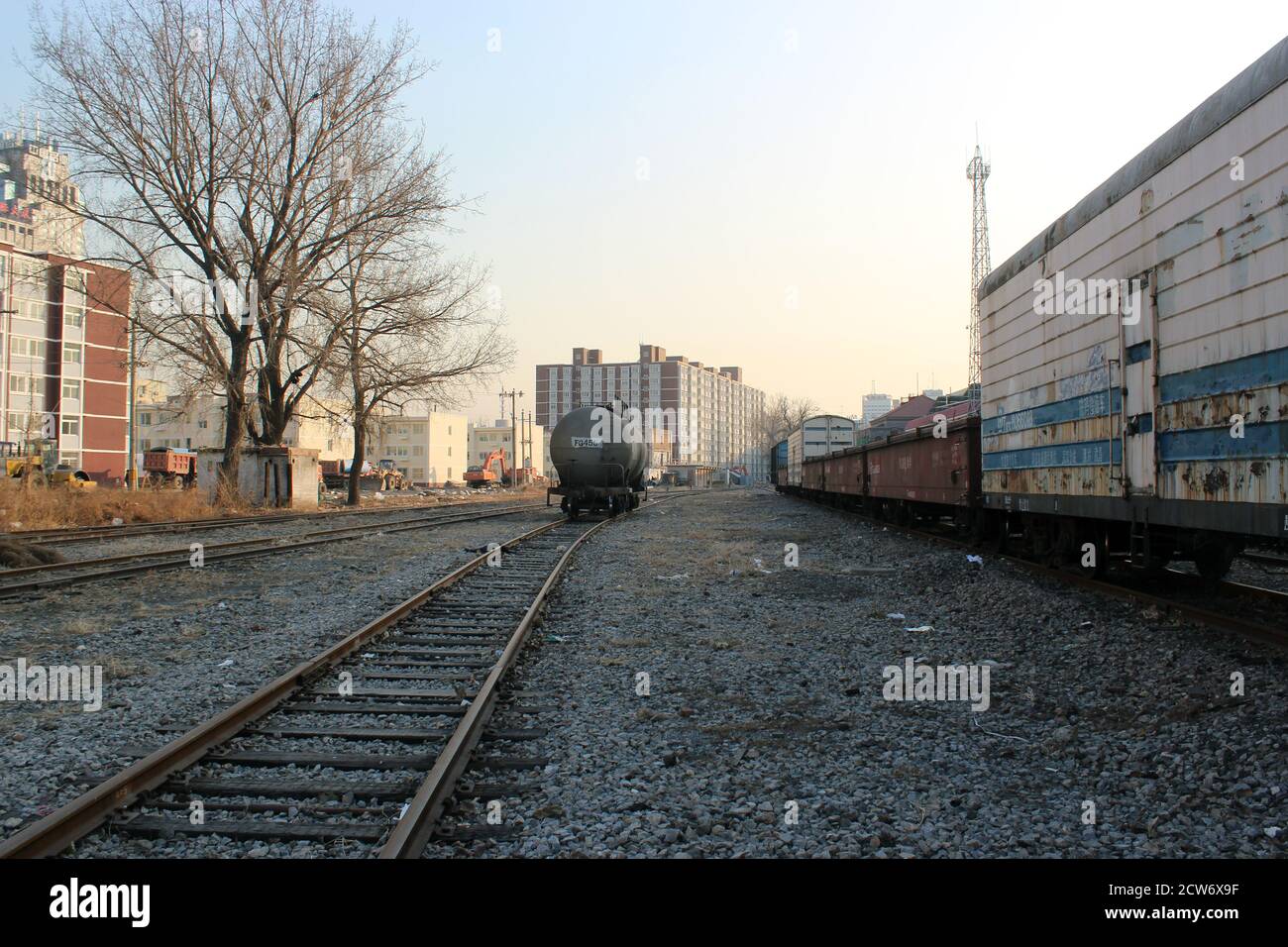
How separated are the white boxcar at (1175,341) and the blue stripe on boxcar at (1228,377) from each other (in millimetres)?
13

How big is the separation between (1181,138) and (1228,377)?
2.01m

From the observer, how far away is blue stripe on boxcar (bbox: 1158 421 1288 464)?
4.97m

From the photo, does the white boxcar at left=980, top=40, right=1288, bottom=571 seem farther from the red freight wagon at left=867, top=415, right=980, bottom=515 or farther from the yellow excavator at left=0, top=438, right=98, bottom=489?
the yellow excavator at left=0, top=438, right=98, bottom=489

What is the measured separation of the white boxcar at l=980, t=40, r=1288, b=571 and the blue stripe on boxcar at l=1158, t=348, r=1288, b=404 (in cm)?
1

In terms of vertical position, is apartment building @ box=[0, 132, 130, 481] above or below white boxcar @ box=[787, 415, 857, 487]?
above

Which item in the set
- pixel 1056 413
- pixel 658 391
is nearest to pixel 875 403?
pixel 658 391

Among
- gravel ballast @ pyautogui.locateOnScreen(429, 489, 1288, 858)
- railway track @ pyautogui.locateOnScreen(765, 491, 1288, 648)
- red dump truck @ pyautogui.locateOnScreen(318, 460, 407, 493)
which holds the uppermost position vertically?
red dump truck @ pyautogui.locateOnScreen(318, 460, 407, 493)

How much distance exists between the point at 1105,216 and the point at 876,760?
5.85m

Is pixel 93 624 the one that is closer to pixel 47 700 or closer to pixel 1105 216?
pixel 47 700

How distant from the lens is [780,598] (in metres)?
9.50

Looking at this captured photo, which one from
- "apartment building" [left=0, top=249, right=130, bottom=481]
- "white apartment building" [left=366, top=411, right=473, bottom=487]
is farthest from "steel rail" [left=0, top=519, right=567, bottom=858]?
"white apartment building" [left=366, top=411, right=473, bottom=487]
